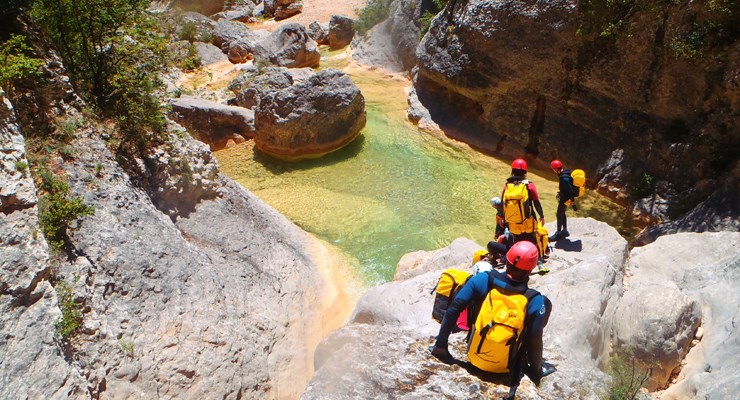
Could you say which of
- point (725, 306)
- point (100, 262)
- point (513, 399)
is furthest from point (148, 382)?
point (725, 306)

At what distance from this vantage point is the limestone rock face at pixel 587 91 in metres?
9.71

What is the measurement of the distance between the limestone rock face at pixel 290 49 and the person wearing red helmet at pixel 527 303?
15.8 metres

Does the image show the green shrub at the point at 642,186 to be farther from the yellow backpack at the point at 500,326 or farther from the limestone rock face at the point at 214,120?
the limestone rock face at the point at 214,120

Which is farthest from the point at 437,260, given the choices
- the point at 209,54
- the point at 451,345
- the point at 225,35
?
the point at 225,35

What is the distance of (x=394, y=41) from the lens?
18234mm

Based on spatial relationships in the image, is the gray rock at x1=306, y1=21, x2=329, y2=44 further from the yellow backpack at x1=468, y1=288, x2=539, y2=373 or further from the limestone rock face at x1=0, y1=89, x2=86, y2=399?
the yellow backpack at x1=468, y1=288, x2=539, y2=373

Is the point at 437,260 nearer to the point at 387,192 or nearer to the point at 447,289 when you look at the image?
the point at 447,289

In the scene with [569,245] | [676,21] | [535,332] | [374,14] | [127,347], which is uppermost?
[676,21]

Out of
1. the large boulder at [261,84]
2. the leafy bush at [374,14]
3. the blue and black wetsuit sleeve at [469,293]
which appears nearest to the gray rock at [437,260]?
the blue and black wetsuit sleeve at [469,293]

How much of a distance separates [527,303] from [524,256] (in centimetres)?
36

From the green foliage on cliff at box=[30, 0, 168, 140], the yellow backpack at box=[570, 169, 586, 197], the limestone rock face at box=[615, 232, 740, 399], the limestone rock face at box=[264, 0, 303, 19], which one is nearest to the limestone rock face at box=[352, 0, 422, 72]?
the limestone rock face at box=[264, 0, 303, 19]

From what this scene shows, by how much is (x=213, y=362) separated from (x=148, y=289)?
108 centimetres

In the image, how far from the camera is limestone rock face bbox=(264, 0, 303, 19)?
26.6 meters

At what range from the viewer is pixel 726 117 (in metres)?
9.43
